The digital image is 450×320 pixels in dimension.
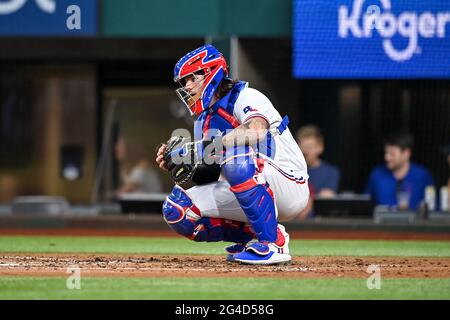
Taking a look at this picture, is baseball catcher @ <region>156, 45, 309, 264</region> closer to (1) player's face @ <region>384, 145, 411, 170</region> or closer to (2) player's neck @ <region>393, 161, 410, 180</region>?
(1) player's face @ <region>384, 145, 411, 170</region>

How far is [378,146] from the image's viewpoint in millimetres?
13133

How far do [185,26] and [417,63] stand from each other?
2903mm

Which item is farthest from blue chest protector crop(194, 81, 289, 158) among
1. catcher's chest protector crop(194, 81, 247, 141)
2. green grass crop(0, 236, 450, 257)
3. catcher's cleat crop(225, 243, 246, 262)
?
green grass crop(0, 236, 450, 257)

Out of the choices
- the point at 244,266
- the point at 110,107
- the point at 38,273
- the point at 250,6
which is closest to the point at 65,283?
the point at 38,273

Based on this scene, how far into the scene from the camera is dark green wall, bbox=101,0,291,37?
12578 millimetres

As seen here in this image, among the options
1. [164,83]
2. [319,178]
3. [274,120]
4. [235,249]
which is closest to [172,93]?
[164,83]

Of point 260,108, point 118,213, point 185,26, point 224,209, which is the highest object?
Answer: point 185,26

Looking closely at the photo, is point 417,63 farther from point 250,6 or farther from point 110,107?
point 110,107

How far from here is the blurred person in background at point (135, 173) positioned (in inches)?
558

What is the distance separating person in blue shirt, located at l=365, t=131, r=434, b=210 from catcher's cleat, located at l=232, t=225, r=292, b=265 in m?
5.71

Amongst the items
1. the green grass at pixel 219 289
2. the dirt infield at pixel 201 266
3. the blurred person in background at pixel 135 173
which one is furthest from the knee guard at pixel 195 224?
the blurred person in background at pixel 135 173

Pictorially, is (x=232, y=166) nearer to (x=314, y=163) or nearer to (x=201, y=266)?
(x=201, y=266)

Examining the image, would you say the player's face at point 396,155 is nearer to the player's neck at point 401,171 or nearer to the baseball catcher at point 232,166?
the player's neck at point 401,171

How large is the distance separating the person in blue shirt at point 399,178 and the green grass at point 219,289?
6117mm
